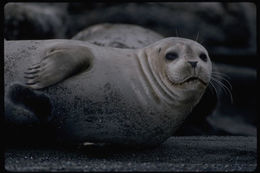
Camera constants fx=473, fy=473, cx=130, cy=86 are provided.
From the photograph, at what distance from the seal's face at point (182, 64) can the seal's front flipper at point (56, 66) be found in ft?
2.22

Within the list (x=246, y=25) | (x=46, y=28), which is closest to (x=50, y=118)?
(x=46, y=28)

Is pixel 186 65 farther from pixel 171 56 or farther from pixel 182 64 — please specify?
pixel 171 56

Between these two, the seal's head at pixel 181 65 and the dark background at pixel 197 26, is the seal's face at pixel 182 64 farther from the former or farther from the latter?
the dark background at pixel 197 26

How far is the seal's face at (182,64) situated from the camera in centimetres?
387

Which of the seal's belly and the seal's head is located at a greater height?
the seal's head

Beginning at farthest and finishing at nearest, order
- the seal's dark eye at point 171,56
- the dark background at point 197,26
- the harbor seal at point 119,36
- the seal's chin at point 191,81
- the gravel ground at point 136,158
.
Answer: the dark background at point 197,26
the harbor seal at point 119,36
the seal's dark eye at point 171,56
the seal's chin at point 191,81
the gravel ground at point 136,158

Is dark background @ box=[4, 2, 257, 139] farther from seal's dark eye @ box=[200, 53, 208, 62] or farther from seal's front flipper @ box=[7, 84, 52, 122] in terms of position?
seal's front flipper @ box=[7, 84, 52, 122]

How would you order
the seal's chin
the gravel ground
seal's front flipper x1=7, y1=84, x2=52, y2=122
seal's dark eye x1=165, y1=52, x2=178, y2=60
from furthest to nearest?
seal's dark eye x1=165, y1=52, x2=178, y2=60 < the seal's chin < seal's front flipper x1=7, y1=84, x2=52, y2=122 < the gravel ground

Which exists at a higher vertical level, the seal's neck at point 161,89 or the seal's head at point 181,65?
the seal's head at point 181,65

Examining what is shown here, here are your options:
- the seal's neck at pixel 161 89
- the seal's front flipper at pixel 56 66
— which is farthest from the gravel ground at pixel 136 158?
the seal's front flipper at pixel 56 66

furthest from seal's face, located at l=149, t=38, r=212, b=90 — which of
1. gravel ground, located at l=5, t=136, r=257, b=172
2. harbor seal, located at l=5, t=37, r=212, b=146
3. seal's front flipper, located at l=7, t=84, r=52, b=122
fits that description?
seal's front flipper, located at l=7, t=84, r=52, b=122

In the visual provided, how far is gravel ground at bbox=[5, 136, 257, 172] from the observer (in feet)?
10.7

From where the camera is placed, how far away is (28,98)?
12.5 ft

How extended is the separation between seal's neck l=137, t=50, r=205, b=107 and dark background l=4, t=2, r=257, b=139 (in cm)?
286
